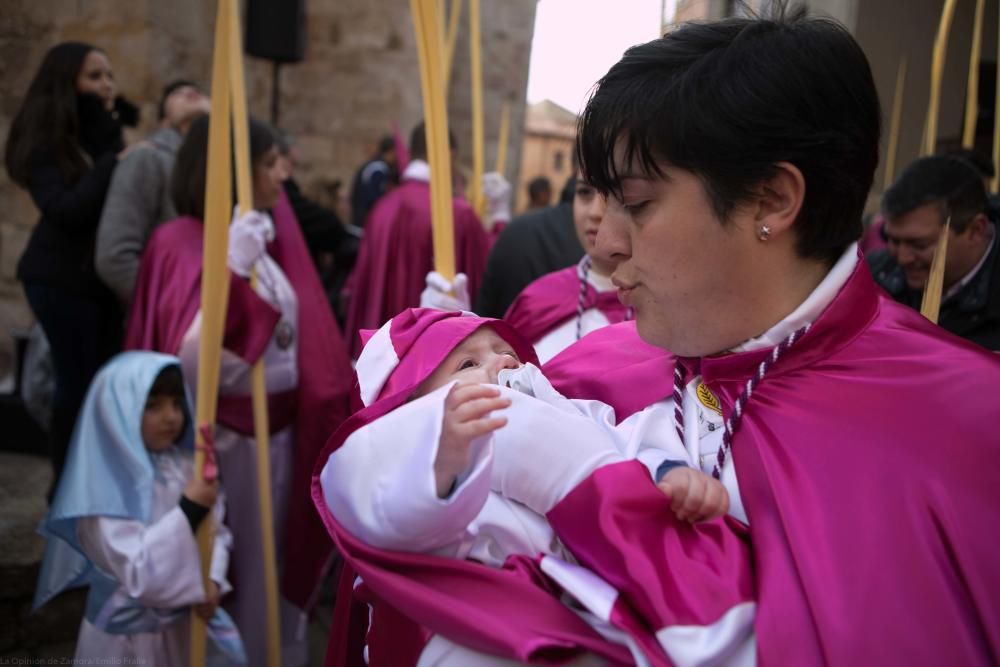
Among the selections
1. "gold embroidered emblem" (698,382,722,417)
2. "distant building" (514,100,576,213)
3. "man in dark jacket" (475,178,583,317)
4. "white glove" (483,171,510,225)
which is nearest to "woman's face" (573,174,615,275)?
"man in dark jacket" (475,178,583,317)

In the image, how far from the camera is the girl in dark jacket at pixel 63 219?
359 cm

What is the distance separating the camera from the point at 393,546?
46.9 inches

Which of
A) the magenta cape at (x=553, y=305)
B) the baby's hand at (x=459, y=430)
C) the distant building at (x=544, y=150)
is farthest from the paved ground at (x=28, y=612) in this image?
the distant building at (x=544, y=150)

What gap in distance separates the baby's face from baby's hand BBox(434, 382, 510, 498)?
1.01 ft

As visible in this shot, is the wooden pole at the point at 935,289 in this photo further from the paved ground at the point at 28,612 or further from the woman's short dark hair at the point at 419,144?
the woman's short dark hair at the point at 419,144

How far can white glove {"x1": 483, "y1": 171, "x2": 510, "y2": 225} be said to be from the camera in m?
5.53

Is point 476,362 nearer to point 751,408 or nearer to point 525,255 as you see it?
point 751,408

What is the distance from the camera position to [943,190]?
9.00 ft

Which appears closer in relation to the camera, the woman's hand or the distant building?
the woman's hand

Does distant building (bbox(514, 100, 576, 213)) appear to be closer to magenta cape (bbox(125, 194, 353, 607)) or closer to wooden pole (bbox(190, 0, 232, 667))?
magenta cape (bbox(125, 194, 353, 607))

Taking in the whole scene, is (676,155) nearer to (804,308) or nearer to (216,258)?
(804,308)

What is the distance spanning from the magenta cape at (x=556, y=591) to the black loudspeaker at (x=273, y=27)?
6374 millimetres

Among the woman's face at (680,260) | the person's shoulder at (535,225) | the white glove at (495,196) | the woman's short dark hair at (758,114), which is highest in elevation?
the woman's short dark hair at (758,114)

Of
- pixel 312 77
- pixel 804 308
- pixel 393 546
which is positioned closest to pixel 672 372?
pixel 804 308
